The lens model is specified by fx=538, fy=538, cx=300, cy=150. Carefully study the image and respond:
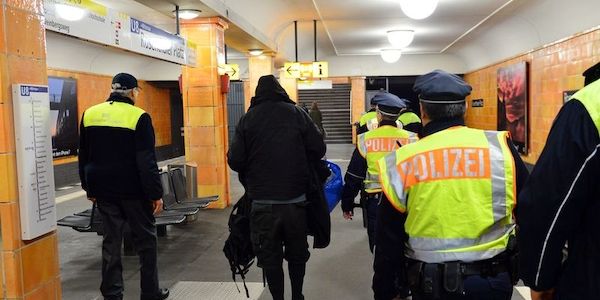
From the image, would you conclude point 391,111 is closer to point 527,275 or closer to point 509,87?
point 527,275

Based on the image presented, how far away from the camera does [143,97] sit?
603 inches

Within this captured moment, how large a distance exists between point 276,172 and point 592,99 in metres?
2.11

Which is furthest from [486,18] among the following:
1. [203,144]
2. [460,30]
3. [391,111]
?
[391,111]

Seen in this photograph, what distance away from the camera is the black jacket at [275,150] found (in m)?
3.36

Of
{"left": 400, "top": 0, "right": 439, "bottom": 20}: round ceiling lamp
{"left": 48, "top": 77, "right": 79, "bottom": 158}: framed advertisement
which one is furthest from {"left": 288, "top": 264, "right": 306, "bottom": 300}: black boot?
{"left": 48, "top": 77, "right": 79, "bottom": 158}: framed advertisement

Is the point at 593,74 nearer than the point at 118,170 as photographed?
Yes

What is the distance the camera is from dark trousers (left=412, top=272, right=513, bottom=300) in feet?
6.61

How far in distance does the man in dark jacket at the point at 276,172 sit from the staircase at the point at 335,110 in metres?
18.3

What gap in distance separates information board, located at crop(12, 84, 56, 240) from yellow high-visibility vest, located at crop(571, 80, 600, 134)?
2.38 metres

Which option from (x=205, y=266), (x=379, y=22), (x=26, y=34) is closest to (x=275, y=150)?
(x=26, y=34)

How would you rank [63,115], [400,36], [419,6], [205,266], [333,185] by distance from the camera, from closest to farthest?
[333,185]
[205,266]
[419,6]
[63,115]
[400,36]

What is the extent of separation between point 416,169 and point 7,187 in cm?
191

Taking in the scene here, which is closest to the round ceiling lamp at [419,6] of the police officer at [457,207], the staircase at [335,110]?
the police officer at [457,207]

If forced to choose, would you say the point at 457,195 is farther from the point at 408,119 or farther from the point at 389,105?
the point at 408,119
